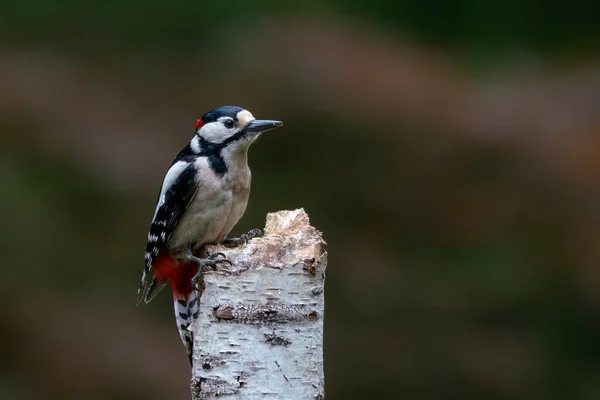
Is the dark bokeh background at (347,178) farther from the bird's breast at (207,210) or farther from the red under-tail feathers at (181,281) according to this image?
the bird's breast at (207,210)

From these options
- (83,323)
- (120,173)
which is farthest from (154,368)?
(120,173)

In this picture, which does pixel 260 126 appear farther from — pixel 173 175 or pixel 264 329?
pixel 264 329

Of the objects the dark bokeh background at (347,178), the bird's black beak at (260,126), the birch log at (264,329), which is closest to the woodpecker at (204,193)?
the bird's black beak at (260,126)

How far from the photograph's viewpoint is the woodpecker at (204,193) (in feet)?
11.3

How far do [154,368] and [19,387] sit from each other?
2.58 feet

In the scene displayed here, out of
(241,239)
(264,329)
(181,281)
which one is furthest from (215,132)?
(264,329)

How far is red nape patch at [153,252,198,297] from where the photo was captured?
352 cm

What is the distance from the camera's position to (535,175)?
23.4 feet

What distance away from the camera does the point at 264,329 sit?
8.31 feet

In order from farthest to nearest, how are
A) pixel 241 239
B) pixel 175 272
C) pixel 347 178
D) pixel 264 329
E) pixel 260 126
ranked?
pixel 347 178
pixel 175 272
pixel 260 126
pixel 241 239
pixel 264 329

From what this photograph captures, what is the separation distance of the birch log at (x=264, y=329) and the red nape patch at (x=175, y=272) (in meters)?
0.92

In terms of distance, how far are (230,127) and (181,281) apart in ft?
1.87

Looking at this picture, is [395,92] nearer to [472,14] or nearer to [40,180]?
[472,14]

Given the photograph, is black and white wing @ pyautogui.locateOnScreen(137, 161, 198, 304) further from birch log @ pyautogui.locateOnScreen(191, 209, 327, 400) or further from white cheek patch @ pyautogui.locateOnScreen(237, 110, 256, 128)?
birch log @ pyautogui.locateOnScreen(191, 209, 327, 400)
